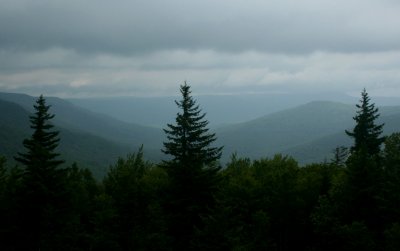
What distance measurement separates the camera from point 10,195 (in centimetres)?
4100

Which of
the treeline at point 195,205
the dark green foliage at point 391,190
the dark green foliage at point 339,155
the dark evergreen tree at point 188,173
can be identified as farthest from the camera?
the dark green foliage at point 339,155

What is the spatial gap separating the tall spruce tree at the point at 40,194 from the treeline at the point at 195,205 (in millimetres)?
83

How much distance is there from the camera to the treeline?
3450 centimetres

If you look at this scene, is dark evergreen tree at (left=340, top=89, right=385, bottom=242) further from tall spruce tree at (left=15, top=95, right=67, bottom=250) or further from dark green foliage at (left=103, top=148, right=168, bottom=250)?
tall spruce tree at (left=15, top=95, right=67, bottom=250)

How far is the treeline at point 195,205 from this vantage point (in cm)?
A: 3450

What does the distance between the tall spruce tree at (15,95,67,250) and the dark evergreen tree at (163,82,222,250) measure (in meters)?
9.37

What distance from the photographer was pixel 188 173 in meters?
37.9

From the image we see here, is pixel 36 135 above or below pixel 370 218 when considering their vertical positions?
above

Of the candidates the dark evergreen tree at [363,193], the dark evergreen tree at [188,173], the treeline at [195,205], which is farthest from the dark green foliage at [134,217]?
the dark evergreen tree at [363,193]

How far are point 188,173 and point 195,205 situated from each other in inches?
106

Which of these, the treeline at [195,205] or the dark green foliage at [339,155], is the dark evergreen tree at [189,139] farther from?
the dark green foliage at [339,155]

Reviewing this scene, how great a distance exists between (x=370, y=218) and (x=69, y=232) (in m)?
24.3

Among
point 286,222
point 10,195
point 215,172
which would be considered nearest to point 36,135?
point 10,195

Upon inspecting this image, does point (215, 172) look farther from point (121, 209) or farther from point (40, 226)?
point (40, 226)
